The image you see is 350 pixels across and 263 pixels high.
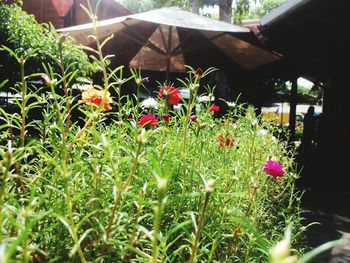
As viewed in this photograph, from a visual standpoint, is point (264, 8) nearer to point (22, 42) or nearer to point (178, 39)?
point (178, 39)

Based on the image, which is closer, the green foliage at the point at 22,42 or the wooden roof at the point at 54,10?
the green foliage at the point at 22,42

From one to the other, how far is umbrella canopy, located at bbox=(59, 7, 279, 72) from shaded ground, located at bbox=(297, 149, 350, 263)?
2.49 meters

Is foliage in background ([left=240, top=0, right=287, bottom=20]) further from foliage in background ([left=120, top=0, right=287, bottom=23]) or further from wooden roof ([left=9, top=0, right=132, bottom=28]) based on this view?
wooden roof ([left=9, top=0, right=132, bottom=28])

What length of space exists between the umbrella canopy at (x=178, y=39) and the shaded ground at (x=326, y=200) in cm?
249

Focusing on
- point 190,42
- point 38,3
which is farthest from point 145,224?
point 38,3

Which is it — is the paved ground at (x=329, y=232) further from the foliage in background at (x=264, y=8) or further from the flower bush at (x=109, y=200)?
the foliage in background at (x=264, y=8)

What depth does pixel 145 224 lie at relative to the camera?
49.6 inches

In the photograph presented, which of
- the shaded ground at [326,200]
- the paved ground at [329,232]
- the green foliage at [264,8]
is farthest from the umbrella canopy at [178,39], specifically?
the green foliage at [264,8]

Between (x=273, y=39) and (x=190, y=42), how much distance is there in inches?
77.8

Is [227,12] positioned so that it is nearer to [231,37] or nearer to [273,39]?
[273,39]

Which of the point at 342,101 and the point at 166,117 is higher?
the point at 166,117

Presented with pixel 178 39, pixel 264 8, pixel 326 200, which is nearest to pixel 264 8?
pixel 264 8

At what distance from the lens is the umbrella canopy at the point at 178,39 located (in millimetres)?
5012

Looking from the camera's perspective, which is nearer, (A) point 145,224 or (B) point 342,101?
(A) point 145,224
